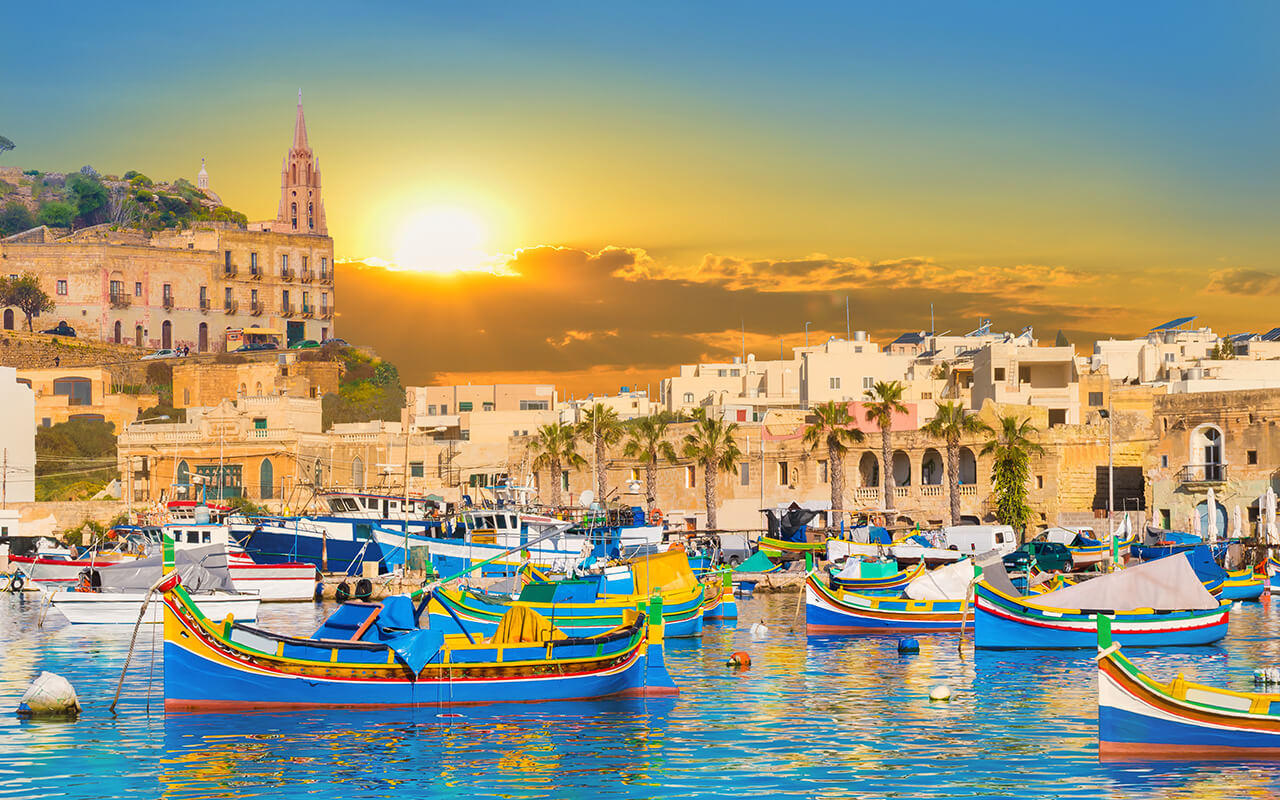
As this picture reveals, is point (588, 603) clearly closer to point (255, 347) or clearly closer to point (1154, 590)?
point (1154, 590)

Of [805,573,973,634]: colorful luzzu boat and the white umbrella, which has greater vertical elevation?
the white umbrella

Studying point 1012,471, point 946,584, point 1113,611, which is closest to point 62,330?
point 1012,471

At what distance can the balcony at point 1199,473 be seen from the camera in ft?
218

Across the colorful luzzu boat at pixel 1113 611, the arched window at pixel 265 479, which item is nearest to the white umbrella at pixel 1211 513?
the colorful luzzu boat at pixel 1113 611

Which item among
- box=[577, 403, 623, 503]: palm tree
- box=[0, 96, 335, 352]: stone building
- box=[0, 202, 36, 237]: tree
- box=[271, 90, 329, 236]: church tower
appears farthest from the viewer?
box=[271, 90, 329, 236]: church tower

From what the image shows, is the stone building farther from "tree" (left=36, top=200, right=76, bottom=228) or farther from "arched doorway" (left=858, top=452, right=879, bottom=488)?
"arched doorway" (left=858, top=452, right=879, bottom=488)

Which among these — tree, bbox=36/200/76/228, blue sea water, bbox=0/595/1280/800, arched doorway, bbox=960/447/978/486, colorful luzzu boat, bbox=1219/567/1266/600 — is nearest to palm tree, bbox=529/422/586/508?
arched doorway, bbox=960/447/978/486

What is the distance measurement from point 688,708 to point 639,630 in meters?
1.52

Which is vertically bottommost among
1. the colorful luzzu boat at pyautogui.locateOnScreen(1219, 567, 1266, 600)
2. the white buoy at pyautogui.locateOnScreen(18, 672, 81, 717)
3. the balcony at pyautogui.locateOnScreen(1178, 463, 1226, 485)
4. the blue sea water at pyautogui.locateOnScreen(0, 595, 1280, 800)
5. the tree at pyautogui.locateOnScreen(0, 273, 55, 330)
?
the colorful luzzu boat at pyautogui.locateOnScreen(1219, 567, 1266, 600)

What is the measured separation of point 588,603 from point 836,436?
131 feet

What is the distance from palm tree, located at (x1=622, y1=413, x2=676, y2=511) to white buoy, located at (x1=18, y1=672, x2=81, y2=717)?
4986cm

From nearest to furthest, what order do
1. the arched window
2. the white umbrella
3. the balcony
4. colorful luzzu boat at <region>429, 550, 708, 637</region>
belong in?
1. colorful luzzu boat at <region>429, 550, 708, 637</region>
2. the white umbrella
3. the balcony
4. the arched window

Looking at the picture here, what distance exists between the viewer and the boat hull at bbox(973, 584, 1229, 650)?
31250 millimetres

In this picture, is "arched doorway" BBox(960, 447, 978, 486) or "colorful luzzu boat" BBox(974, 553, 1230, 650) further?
"arched doorway" BBox(960, 447, 978, 486)
